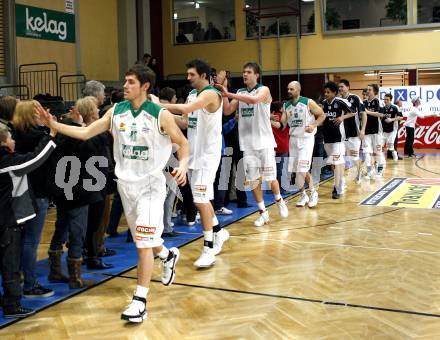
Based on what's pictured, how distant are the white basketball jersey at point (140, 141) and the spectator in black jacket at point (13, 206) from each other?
1.82ft

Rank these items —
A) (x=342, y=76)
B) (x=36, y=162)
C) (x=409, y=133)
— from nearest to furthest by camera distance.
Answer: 1. (x=36, y=162)
2. (x=409, y=133)
3. (x=342, y=76)

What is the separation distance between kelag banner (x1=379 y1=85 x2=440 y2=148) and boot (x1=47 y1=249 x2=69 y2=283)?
14.6m

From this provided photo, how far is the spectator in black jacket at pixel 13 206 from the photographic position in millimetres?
4215

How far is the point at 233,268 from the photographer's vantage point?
18.7ft

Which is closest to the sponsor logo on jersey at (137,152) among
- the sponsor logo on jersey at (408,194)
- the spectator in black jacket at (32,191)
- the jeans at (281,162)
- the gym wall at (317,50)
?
the spectator in black jacket at (32,191)

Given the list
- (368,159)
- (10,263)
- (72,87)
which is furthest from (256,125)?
(72,87)

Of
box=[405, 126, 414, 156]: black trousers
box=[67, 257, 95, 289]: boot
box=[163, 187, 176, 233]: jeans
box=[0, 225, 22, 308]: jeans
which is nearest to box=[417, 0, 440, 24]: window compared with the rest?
box=[405, 126, 414, 156]: black trousers

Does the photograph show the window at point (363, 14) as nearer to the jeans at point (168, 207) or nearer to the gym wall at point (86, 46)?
the gym wall at point (86, 46)

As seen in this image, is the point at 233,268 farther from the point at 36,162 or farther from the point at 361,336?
the point at 36,162

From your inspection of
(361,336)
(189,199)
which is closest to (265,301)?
(361,336)

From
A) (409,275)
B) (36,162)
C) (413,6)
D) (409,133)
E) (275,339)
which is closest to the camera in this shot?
(275,339)

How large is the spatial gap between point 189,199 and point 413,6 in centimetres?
1444

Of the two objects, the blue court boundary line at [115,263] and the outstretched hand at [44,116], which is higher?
the outstretched hand at [44,116]

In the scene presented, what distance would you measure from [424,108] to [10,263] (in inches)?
628
